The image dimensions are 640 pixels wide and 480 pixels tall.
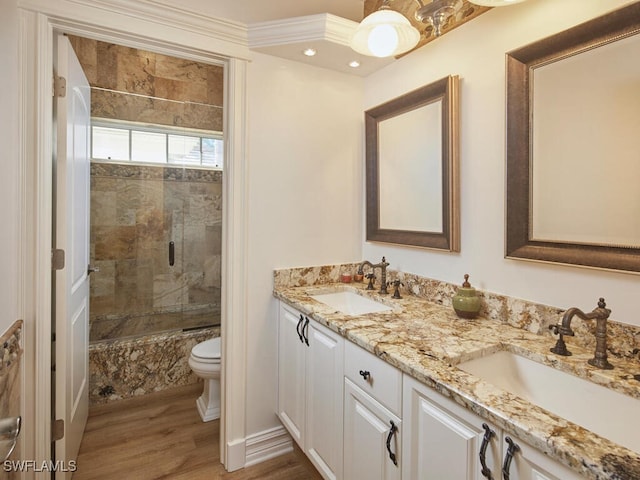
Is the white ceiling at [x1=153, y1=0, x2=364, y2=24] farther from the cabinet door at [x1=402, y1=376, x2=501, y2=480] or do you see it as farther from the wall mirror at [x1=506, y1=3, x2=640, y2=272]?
the cabinet door at [x1=402, y1=376, x2=501, y2=480]

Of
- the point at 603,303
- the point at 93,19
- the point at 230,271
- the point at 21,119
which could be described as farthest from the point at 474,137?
the point at 21,119

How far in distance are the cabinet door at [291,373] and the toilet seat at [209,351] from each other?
0.59 meters

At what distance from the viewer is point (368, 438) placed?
117cm

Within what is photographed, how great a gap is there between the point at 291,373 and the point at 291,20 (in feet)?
5.91

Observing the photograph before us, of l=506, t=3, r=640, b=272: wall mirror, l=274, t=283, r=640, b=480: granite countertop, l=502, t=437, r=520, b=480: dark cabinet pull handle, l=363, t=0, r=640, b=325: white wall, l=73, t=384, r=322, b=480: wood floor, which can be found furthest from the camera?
l=73, t=384, r=322, b=480: wood floor

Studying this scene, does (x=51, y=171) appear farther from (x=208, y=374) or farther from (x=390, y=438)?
(x=390, y=438)

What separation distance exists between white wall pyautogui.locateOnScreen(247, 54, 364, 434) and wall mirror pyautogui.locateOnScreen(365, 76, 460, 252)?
165 millimetres

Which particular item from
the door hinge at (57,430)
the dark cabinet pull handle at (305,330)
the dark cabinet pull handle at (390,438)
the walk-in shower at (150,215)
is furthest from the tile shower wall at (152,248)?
the dark cabinet pull handle at (390,438)

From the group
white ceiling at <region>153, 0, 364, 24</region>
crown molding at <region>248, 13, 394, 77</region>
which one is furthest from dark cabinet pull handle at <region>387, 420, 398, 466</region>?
white ceiling at <region>153, 0, 364, 24</region>

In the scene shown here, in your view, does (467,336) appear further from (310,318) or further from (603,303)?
(310,318)

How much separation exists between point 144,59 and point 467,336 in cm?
289

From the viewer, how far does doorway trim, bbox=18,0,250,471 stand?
1.38m

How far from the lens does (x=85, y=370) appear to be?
2053 mm

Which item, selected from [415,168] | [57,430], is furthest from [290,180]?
[57,430]
